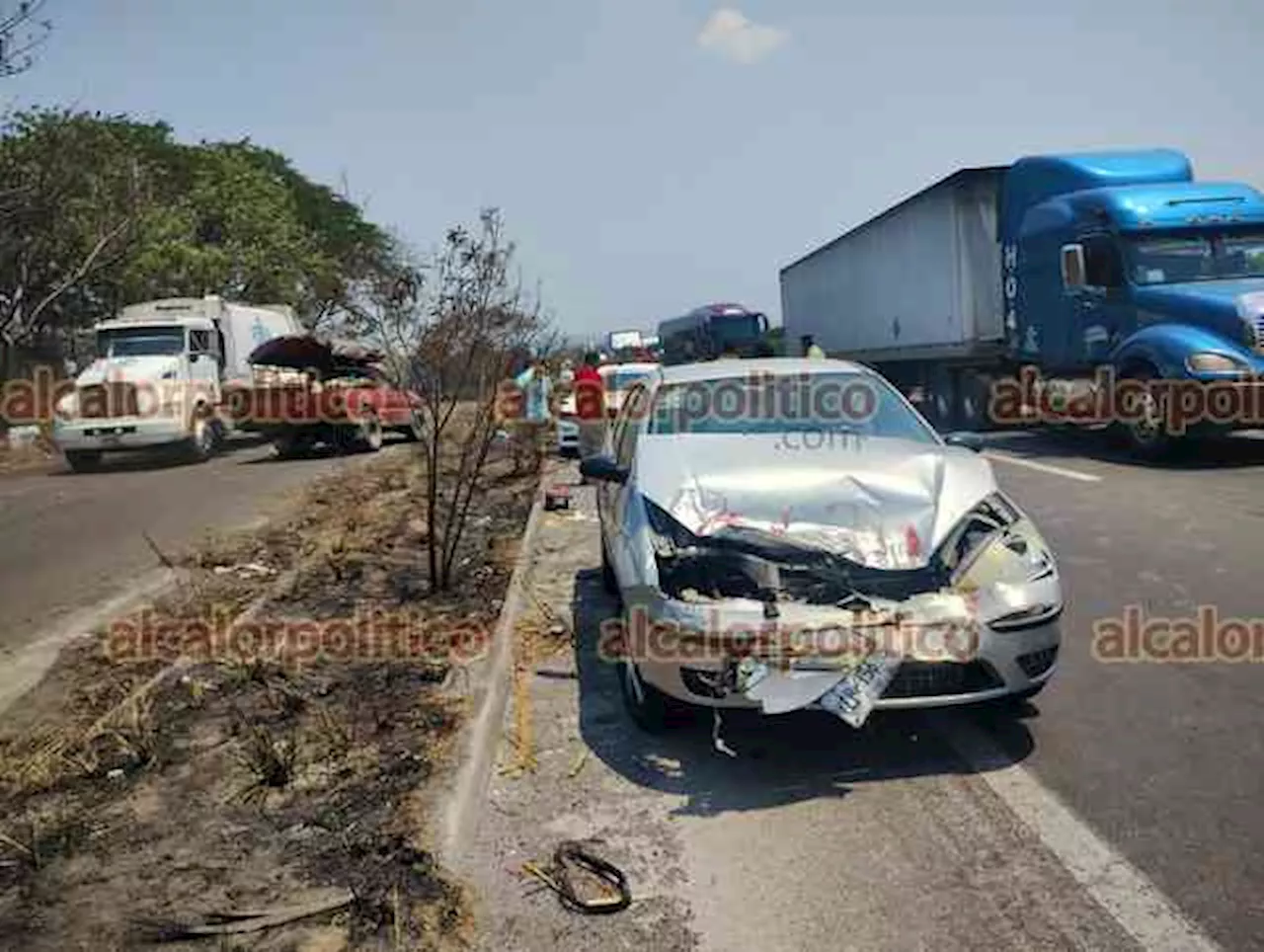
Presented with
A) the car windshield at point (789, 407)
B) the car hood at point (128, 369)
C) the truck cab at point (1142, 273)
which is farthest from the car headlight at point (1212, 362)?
the car hood at point (128, 369)

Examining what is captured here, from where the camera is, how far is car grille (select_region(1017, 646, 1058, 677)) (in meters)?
4.61

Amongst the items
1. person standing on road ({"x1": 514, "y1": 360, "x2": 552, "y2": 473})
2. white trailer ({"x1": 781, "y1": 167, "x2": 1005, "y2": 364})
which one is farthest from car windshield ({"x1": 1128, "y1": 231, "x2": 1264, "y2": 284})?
person standing on road ({"x1": 514, "y1": 360, "x2": 552, "y2": 473})

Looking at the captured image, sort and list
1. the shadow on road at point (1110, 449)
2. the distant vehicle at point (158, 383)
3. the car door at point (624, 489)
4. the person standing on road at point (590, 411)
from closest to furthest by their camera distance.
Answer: the car door at point (624, 489)
the shadow on road at point (1110, 449)
the person standing on road at point (590, 411)
the distant vehicle at point (158, 383)

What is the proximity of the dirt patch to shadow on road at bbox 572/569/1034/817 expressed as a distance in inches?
29.6

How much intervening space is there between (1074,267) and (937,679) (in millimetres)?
10733

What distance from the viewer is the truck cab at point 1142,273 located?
1234 cm

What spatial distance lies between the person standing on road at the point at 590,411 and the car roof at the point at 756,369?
8.73 metres

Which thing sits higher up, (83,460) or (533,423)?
(533,423)

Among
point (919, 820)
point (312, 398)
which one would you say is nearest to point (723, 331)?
point (312, 398)

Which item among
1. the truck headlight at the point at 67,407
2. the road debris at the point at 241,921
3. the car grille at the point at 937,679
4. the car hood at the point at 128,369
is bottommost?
the road debris at the point at 241,921

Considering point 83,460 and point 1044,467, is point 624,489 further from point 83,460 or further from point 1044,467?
point 83,460

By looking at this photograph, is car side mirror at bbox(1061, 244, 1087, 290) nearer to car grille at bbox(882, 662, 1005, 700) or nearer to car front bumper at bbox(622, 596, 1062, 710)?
car front bumper at bbox(622, 596, 1062, 710)

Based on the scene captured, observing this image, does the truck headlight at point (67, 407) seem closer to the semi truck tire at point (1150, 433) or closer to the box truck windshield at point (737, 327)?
the semi truck tire at point (1150, 433)

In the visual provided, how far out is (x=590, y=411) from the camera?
16.5 meters
